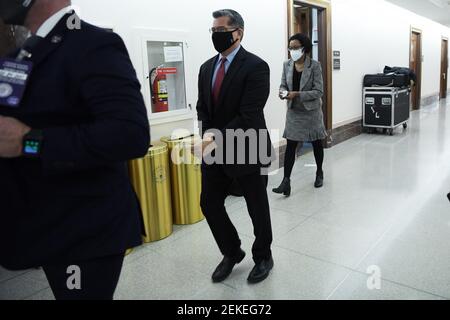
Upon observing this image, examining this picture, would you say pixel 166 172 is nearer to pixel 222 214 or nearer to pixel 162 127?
pixel 162 127

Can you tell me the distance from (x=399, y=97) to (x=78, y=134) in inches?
281

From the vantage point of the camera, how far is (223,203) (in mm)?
2154

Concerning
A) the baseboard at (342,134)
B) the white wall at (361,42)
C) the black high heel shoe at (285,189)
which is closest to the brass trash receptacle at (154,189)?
the black high heel shoe at (285,189)

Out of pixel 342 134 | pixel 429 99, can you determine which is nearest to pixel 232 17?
pixel 342 134

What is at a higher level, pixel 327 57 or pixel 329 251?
pixel 327 57

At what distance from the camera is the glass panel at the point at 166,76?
3.27 m

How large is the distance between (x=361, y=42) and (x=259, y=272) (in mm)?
6020

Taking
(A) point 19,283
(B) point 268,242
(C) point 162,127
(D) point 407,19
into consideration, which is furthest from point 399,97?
(A) point 19,283

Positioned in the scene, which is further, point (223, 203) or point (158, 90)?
point (158, 90)

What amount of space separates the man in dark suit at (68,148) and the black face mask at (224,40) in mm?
1160

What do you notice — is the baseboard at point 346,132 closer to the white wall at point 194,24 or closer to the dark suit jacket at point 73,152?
the white wall at point 194,24

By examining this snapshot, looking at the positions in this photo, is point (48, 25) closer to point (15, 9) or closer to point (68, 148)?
point (15, 9)

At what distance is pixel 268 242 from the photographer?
2.22 meters

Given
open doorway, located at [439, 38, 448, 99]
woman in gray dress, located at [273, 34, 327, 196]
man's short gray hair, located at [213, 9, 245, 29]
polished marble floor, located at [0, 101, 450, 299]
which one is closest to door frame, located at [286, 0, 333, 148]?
polished marble floor, located at [0, 101, 450, 299]
